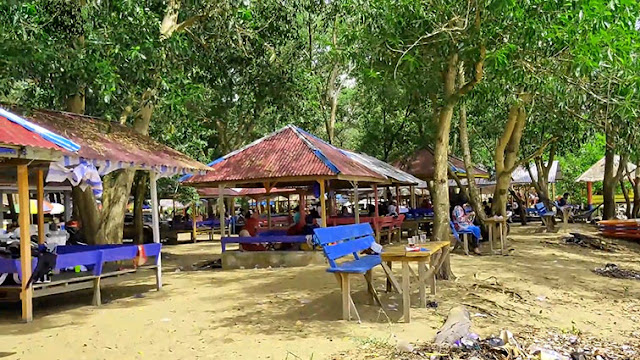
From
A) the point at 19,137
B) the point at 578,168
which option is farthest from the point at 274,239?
the point at 578,168

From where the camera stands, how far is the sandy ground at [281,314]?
19.6 feet

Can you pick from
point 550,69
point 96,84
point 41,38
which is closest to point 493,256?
point 550,69

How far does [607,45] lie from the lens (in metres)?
7.88

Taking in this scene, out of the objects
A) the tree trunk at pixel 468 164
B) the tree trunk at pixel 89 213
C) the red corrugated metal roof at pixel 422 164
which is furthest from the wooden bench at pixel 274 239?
the red corrugated metal roof at pixel 422 164

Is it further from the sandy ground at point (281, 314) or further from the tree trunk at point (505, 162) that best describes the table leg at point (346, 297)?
the tree trunk at point (505, 162)

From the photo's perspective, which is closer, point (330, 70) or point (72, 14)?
point (72, 14)

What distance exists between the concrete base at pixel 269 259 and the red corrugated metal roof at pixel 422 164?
31.3ft

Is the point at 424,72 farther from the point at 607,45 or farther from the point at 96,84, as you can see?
the point at 96,84

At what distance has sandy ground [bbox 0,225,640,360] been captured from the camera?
19.6ft

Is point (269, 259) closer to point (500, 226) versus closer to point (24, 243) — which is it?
point (500, 226)

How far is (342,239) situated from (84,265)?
13.8 ft

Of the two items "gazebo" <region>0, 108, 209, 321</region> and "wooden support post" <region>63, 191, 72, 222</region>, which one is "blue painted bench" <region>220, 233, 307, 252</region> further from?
"wooden support post" <region>63, 191, 72, 222</region>

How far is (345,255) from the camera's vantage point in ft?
24.1

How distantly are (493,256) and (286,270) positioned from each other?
511 cm
